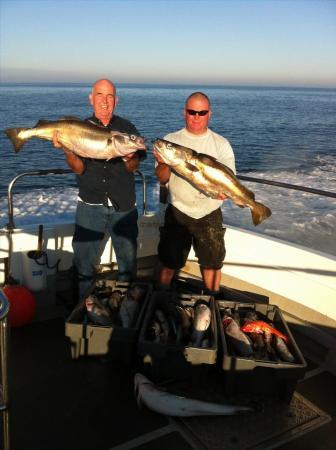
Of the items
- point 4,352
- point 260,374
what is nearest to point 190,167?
point 260,374

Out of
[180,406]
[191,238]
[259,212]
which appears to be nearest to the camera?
[180,406]

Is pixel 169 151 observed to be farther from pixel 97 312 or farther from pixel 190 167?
pixel 97 312

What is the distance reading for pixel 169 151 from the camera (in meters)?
3.61

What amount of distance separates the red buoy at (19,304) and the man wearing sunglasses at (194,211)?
1.38 meters

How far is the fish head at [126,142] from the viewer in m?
3.58

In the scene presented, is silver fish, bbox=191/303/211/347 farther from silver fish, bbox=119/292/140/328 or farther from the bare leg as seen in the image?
the bare leg

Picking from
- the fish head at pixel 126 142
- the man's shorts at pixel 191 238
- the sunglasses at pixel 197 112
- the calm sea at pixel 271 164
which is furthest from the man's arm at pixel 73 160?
the calm sea at pixel 271 164

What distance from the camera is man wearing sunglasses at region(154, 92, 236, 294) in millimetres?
3889

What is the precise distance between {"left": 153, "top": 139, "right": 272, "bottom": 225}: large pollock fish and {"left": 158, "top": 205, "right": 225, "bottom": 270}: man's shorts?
34 cm

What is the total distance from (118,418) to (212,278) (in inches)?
73.8

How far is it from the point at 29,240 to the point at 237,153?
17.3 metres

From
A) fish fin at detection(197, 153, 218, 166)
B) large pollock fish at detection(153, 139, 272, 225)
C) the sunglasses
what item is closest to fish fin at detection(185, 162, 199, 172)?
large pollock fish at detection(153, 139, 272, 225)

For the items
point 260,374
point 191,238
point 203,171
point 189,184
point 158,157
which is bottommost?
point 260,374

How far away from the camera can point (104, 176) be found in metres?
3.87
